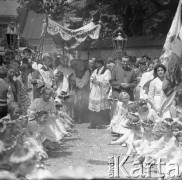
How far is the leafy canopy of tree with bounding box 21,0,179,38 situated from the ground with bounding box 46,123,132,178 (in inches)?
417

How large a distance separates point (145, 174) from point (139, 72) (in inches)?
233

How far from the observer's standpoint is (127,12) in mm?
23609

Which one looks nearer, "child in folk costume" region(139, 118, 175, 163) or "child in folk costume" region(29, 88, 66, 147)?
"child in folk costume" region(139, 118, 175, 163)

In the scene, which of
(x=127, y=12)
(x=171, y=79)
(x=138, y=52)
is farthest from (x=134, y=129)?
(x=127, y=12)

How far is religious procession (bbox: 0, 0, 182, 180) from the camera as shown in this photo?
7352mm

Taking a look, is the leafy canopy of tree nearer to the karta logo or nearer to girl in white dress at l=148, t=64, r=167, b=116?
girl in white dress at l=148, t=64, r=167, b=116

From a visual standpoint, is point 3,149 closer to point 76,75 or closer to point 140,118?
point 140,118

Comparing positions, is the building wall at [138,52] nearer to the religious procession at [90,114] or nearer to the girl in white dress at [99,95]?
the religious procession at [90,114]

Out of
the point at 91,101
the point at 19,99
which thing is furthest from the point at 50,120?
the point at 91,101

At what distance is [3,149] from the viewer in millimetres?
6980

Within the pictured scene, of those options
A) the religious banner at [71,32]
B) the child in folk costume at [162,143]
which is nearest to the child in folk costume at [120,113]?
the child in folk costume at [162,143]

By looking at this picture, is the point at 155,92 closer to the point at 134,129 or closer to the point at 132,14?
the point at 134,129

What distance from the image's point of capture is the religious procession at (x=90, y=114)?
735 centimetres

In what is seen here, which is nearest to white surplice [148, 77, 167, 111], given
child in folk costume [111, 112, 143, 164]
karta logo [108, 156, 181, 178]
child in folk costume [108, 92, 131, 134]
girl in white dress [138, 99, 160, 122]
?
girl in white dress [138, 99, 160, 122]
